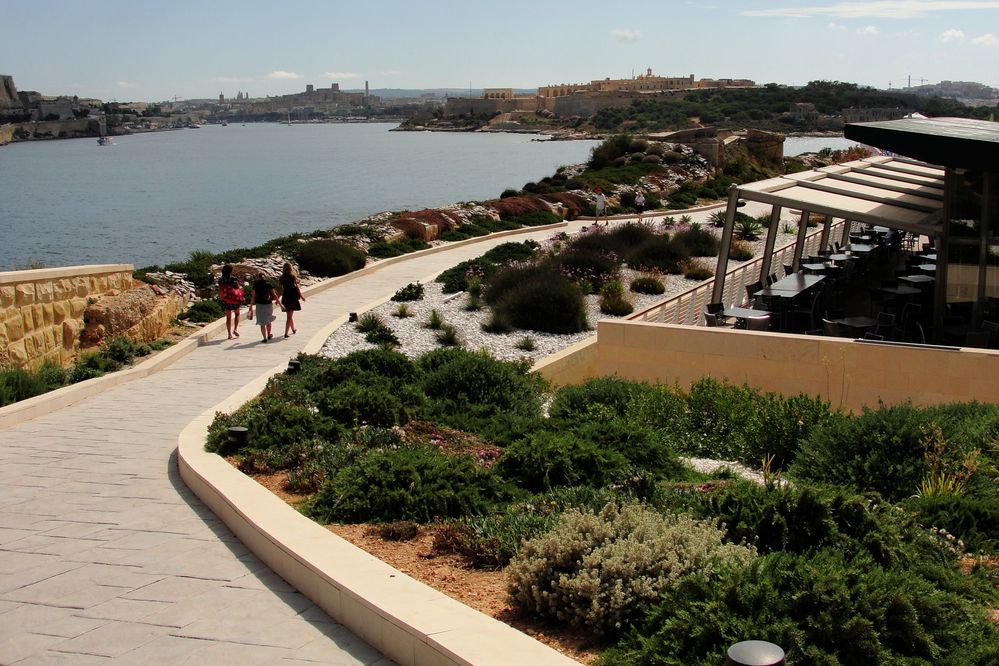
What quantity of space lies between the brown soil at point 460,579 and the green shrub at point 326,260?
711 inches

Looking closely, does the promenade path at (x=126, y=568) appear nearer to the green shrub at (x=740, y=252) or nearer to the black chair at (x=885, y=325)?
the black chair at (x=885, y=325)

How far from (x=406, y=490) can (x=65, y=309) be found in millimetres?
9523

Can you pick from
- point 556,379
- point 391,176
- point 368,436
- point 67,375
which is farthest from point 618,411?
point 391,176

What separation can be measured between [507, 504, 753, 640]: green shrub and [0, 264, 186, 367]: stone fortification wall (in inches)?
400

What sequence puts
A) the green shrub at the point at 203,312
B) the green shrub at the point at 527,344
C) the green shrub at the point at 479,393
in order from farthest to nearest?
1. the green shrub at the point at 203,312
2. the green shrub at the point at 527,344
3. the green shrub at the point at 479,393

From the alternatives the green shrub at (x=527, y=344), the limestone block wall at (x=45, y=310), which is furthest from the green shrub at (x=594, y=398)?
the limestone block wall at (x=45, y=310)

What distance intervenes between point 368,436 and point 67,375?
6.43 m

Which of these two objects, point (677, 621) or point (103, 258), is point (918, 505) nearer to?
point (677, 621)

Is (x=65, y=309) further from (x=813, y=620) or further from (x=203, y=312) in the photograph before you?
(x=813, y=620)

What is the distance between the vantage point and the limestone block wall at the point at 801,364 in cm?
1011

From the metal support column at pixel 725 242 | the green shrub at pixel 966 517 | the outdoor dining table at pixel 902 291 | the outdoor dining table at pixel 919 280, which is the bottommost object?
the green shrub at pixel 966 517

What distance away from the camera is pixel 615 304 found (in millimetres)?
16844

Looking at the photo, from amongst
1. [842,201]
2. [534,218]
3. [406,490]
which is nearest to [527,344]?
[842,201]

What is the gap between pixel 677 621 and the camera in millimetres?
4234
